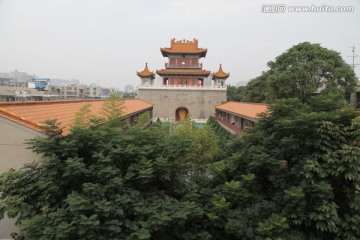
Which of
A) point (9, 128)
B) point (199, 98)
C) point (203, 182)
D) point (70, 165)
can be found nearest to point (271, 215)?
point (203, 182)

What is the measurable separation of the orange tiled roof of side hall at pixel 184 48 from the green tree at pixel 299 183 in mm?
35380

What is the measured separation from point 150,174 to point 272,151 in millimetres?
3686

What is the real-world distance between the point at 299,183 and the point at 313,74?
58.0ft

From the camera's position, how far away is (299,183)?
6.96 meters

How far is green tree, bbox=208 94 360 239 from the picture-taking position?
638 centimetres

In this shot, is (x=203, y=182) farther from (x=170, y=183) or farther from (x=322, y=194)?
(x=322, y=194)

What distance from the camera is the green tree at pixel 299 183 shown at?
638 centimetres

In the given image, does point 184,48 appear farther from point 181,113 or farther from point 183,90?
point 181,113

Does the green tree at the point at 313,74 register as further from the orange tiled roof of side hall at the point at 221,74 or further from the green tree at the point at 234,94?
the green tree at the point at 234,94

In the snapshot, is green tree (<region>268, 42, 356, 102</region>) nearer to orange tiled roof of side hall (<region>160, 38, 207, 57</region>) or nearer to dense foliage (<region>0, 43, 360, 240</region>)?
dense foliage (<region>0, 43, 360, 240</region>)

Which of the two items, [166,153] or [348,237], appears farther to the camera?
[166,153]

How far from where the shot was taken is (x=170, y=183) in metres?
7.57

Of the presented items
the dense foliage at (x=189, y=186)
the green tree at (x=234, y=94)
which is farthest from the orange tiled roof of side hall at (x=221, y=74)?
the dense foliage at (x=189, y=186)

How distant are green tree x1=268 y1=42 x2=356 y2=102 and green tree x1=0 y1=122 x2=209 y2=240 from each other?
17.5 metres
